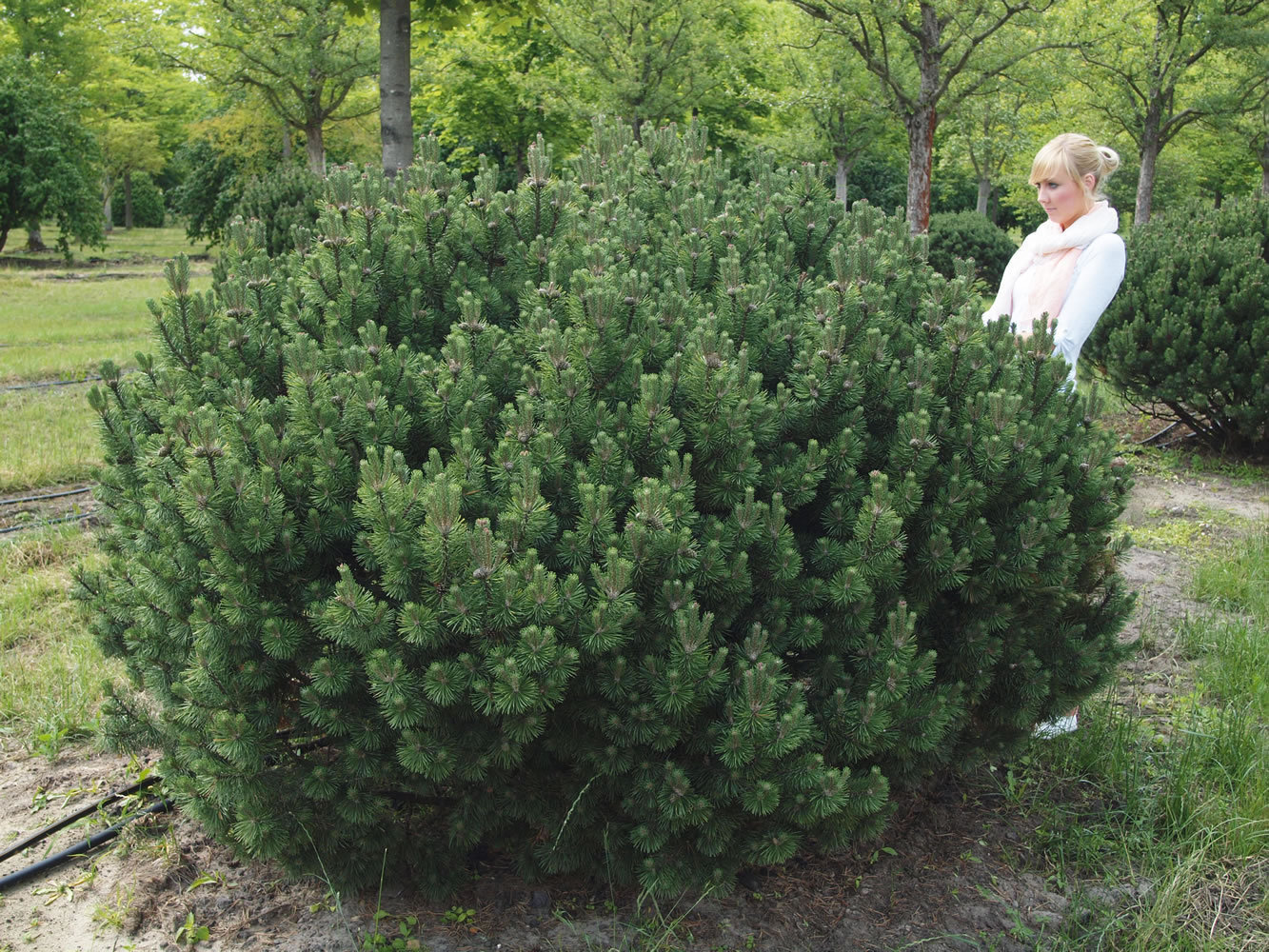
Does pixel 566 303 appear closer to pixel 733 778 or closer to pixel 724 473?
pixel 724 473

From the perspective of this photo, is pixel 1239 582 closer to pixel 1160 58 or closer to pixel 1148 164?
pixel 1148 164

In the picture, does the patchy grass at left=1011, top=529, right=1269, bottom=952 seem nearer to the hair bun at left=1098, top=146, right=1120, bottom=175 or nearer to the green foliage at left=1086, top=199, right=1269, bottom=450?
the hair bun at left=1098, top=146, right=1120, bottom=175

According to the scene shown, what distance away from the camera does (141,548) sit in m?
2.82

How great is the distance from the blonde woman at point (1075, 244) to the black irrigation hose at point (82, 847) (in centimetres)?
319

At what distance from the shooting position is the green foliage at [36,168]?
2314 centimetres

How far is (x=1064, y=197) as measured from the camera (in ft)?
13.1

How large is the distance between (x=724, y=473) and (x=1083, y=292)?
7.03ft

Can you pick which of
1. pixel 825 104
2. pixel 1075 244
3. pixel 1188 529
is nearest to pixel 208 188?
pixel 825 104

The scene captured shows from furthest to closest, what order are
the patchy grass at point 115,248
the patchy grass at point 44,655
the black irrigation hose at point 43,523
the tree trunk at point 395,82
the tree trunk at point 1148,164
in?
the patchy grass at point 115,248, the tree trunk at point 1148,164, the tree trunk at point 395,82, the black irrigation hose at point 43,523, the patchy grass at point 44,655

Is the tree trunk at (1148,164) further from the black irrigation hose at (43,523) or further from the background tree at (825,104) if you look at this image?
the black irrigation hose at (43,523)

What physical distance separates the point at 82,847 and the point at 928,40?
47.2 ft

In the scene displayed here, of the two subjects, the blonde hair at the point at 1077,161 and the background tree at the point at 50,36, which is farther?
the background tree at the point at 50,36

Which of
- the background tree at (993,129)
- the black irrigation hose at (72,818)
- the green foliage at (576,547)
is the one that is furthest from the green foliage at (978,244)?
the black irrigation hose at (72,818)

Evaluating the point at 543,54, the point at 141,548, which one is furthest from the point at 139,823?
the point at 543,54
